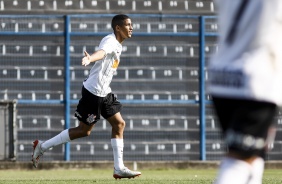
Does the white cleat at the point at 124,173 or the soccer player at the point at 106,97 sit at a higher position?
the soccer player at the point at 106,97

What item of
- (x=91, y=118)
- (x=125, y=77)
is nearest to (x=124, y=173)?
(x=91, y=118)

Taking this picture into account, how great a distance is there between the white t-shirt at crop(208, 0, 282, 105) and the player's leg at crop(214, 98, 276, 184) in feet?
0.16

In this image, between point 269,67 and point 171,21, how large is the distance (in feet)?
42.4

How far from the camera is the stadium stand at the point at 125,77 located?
17.2 meters

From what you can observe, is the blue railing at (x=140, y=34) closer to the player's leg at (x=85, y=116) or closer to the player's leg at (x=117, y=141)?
the player's leg at (x=85, y=116)

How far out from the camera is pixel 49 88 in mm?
17328

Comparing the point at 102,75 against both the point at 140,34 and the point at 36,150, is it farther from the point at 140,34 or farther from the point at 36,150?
the point at 140,34

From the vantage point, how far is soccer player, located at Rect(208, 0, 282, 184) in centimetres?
438

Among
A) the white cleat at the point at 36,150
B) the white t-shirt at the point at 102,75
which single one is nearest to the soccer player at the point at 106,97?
the white t-shirt at the point at 102,75

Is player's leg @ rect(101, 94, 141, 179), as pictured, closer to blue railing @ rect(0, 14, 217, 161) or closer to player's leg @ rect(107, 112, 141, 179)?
player's leg @ rect(107, 112, 141, 179)

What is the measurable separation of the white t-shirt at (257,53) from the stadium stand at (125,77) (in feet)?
41.4

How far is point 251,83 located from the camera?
439 centimetres

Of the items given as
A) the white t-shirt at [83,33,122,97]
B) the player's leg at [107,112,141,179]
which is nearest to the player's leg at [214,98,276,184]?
the player's leg at [107,112,141,179]

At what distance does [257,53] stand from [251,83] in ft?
0.43
